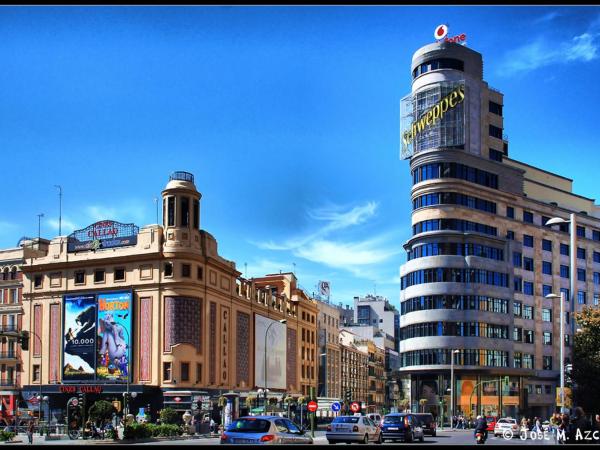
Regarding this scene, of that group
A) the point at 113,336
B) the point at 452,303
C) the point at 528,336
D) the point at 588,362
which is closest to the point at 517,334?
the point at 528,336

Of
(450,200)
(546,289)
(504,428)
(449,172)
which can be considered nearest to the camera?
(504,428)

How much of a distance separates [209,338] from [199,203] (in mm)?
13599

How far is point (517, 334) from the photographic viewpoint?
102 meters

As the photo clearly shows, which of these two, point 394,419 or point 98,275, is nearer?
point 394,419

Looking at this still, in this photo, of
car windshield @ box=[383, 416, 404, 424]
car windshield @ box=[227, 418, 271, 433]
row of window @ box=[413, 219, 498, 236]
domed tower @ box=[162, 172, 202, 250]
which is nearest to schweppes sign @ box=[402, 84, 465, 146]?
row of window @ box=[413, 219, 498, 236]

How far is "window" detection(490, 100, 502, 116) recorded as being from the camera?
104875mm

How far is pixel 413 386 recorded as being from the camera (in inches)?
3905

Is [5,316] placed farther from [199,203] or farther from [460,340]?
[460,340]

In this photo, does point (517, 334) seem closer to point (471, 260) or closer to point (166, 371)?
point (471, 260)

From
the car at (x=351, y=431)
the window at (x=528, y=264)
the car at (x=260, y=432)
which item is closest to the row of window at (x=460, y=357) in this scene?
the window at (x=528, y=264)

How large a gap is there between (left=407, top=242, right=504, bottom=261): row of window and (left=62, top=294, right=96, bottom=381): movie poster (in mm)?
39075

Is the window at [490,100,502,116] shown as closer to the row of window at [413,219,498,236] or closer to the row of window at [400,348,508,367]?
the row of window at [413,219,498,236]

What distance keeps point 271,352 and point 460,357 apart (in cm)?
2253

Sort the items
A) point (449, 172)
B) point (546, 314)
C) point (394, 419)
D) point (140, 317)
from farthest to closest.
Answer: point (546, 314) < point (449, 172) < point (140, 317) < point (394, 419)
